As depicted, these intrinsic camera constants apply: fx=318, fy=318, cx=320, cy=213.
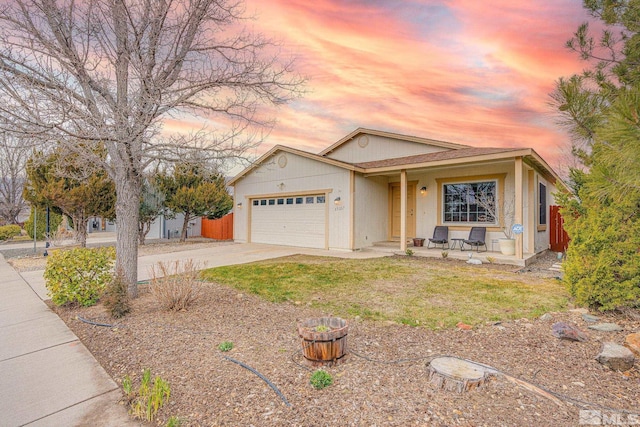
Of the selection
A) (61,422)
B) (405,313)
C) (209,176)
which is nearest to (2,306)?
(209,176)

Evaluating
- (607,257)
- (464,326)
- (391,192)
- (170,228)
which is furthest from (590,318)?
(170,228)

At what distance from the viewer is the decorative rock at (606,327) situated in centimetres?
352

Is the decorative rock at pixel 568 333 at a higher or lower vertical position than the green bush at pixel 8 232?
lower

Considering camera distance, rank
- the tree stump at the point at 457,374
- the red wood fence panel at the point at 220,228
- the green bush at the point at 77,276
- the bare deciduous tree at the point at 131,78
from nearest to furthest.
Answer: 1. the tree stump at the point at 457,374
2. the bare deciduous tree at the point at 131,78
3. the green bush at the point at 77,276
4. the red wood fence panel at the point at 220,228

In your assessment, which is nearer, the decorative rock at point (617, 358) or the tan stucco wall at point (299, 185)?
the decorative rock at point (617, 358)

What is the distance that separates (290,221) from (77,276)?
861 centimetres

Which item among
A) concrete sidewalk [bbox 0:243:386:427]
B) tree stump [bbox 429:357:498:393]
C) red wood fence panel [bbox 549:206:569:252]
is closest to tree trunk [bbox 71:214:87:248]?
concrete sidewalk [bbox 0:243:386:427]

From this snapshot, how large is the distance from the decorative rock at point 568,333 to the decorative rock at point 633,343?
30cm

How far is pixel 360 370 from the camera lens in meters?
2.67

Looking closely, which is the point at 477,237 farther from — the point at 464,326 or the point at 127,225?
Result: the point at 127,225

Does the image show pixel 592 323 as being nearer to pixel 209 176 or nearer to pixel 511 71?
pixel 209 176

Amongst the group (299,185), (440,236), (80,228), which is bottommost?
(440,236)

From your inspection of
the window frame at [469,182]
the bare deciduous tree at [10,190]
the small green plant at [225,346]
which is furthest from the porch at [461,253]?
the bare deciduous tree at [10,190]

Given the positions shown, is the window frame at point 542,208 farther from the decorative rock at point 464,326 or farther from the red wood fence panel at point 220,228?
the red wood fence panel at point 220,228
